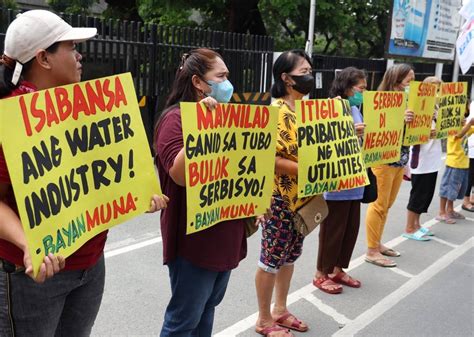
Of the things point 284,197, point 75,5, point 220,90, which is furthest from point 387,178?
point 75,5

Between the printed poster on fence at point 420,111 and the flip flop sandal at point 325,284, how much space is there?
1.40 metres

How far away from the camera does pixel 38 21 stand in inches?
68.0

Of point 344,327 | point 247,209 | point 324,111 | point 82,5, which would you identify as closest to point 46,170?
point 247,209

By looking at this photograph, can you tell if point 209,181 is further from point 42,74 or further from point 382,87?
point 382,87

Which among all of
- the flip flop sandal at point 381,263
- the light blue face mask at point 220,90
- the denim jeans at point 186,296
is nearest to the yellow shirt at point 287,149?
the light blue face mask at point 220,90

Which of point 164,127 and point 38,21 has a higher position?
point 38,21

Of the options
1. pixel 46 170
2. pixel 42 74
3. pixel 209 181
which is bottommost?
pixel 209 181

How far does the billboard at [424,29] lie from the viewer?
12.9m

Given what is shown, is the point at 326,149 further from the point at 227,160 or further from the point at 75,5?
the point at 75,5

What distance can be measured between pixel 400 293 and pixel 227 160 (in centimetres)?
248

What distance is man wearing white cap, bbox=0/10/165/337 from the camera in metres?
1.66

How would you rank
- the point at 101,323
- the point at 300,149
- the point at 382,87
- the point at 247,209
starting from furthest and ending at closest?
1. the point at 382,87
2. the point at 101,323
3. the point at 300,149
4. the point at 247,209

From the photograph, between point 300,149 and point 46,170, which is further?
point 300,149

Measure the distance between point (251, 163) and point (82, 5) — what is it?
Answer: 17613 mm
